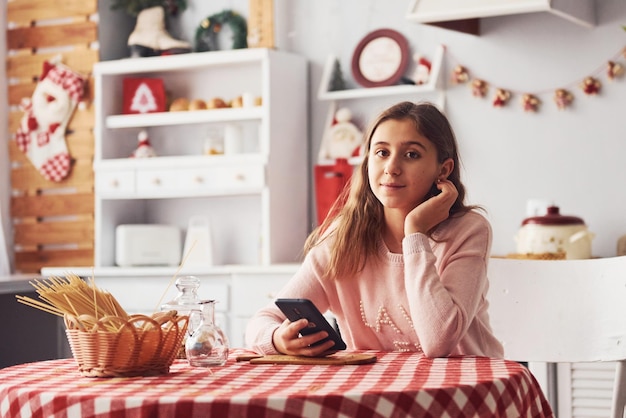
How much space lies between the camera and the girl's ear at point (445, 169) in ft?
7.07

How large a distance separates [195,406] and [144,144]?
3.37m

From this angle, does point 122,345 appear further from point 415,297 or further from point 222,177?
point 222,177

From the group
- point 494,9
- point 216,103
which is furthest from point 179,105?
point 494,9

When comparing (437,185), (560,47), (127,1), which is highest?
(127,1)

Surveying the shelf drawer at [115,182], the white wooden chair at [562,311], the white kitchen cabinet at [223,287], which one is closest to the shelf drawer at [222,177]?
the shelf drawer at [115,182]

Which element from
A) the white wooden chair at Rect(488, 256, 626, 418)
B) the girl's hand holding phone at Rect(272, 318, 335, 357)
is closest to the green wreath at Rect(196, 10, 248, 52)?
the white wooden chair at Rect(488, 256, 626, 418)

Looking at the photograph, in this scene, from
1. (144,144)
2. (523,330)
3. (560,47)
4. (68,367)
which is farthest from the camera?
(144,144)

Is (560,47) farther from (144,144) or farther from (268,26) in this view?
(144,144)

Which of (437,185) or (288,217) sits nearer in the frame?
(437,185)

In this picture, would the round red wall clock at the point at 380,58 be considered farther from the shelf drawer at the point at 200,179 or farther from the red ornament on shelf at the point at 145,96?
the red ornament on shelf at the point at 145,96

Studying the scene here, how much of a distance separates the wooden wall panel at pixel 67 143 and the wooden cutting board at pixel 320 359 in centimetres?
300

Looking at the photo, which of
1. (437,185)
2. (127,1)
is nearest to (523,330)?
(437,185)

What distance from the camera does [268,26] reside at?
14.1 feet

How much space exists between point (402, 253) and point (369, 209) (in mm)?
135
